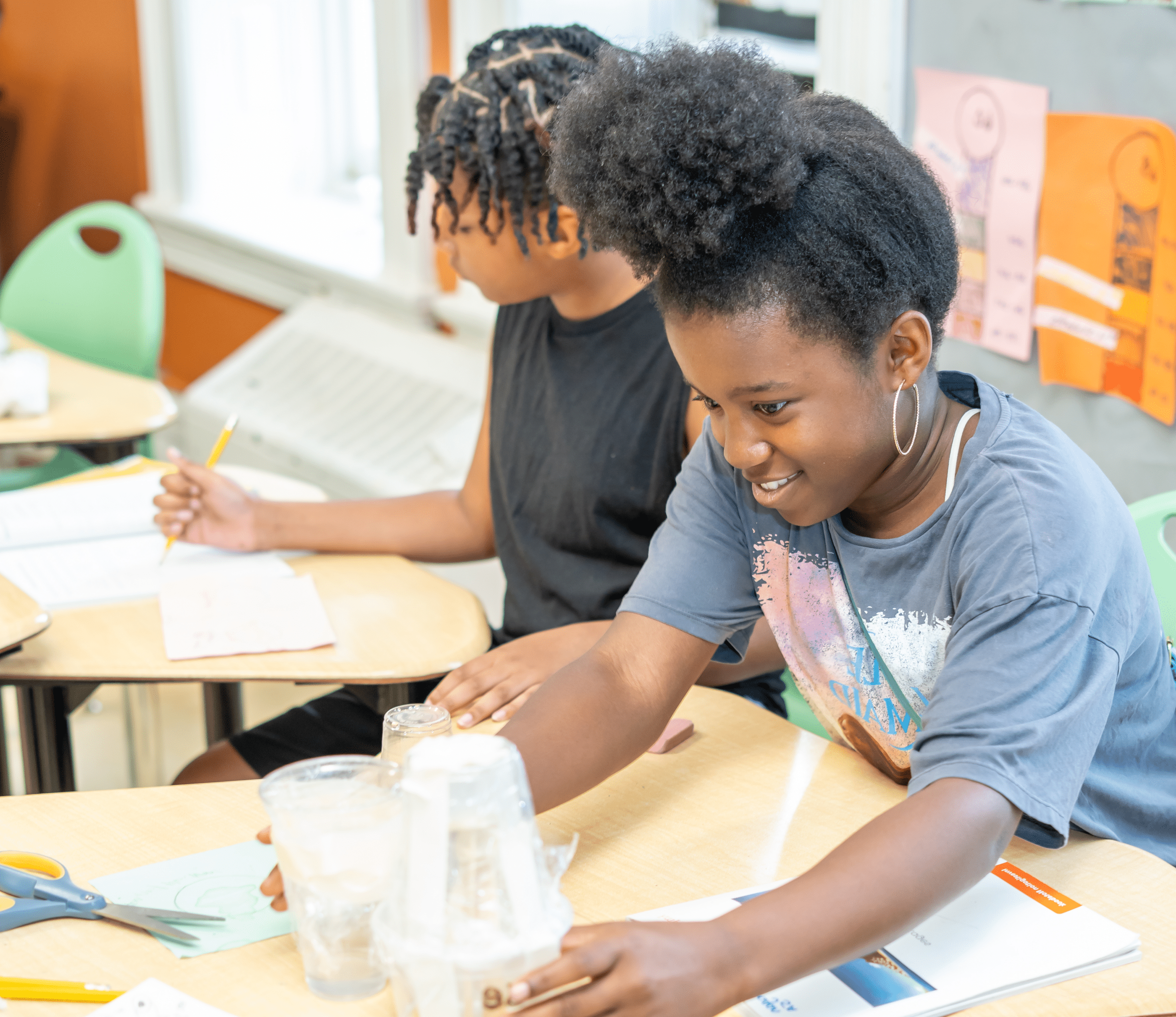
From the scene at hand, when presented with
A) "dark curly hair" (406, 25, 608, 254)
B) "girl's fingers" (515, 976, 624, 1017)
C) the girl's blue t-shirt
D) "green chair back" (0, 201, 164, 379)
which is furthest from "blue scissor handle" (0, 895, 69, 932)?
"green chair back" (0, 201, 164, 379)

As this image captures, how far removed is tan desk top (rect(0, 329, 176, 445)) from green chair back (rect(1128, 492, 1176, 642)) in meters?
1.47

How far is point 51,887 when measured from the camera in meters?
0.80

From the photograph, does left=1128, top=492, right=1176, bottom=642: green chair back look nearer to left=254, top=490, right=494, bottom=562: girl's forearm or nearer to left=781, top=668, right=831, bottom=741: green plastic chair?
left=781, top=668, right=831, bottom=741: green plastic chair

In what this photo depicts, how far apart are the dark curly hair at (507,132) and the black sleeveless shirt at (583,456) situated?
145 mm

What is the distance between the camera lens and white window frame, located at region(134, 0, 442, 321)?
2.82m

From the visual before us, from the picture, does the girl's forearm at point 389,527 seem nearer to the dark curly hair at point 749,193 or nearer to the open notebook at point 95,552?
the open notebook at point 95,552

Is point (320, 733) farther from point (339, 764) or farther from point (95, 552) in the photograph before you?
point (339, 764)

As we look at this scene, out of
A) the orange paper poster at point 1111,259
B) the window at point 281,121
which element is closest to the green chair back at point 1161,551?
the orange paper poster at point 1111,259

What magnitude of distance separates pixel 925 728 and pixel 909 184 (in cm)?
34

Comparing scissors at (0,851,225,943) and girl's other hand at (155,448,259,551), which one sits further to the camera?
girl's other hand at (155,448,259,551)

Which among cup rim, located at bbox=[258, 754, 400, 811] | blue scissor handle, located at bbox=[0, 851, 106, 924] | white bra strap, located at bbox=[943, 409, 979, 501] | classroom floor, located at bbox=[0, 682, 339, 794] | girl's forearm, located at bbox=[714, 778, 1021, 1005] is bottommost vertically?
classroom floor, located at bbox=[0, 682, 339, 794]

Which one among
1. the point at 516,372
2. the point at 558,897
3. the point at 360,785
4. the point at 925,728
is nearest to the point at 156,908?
the point at 360,785

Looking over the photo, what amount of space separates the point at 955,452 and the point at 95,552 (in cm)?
102

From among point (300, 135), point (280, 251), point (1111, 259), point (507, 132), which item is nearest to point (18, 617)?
point (507, 132)
